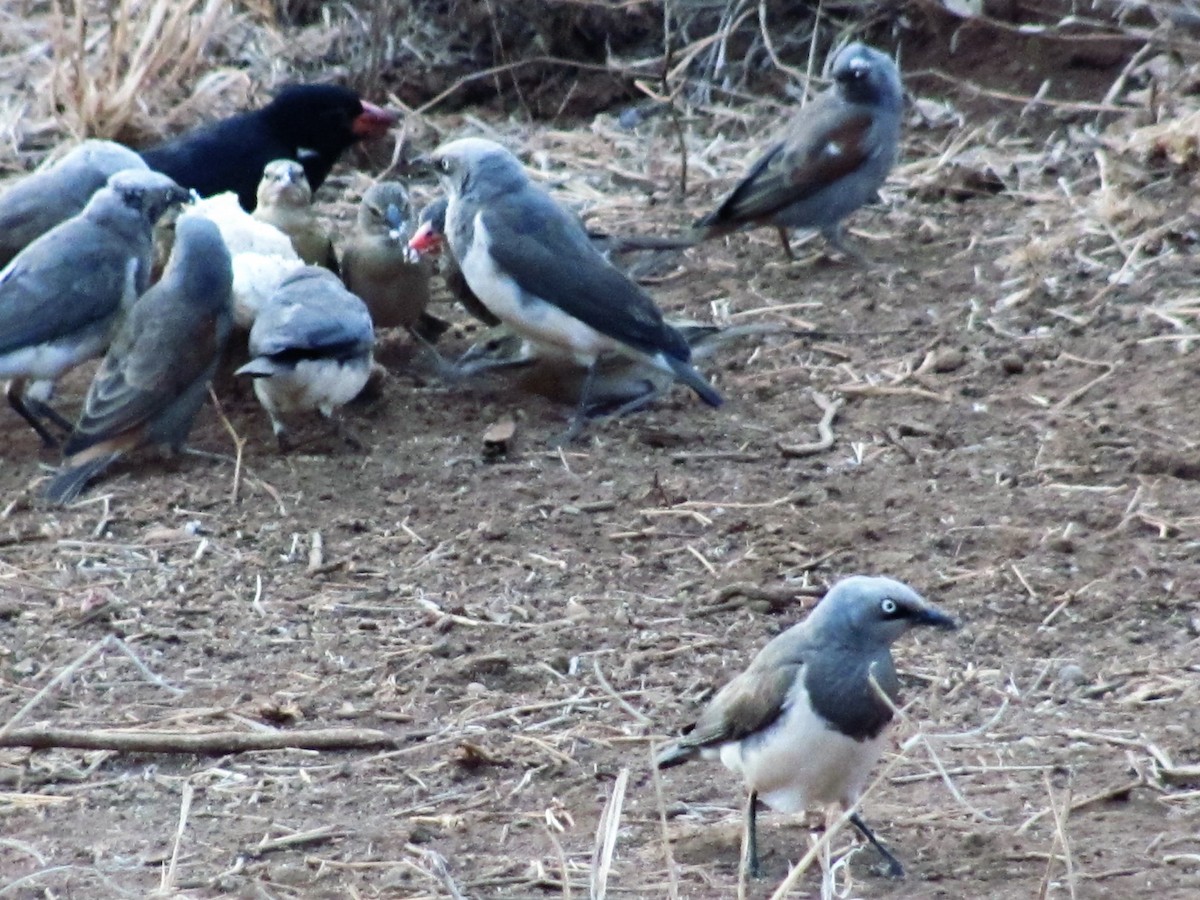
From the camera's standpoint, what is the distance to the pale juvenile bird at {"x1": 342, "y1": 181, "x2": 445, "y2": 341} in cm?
743

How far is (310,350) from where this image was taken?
6.52 metres

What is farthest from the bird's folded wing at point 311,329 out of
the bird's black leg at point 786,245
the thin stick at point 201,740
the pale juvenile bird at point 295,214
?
the bird's black leg at point 786,245

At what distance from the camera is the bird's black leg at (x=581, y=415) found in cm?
691

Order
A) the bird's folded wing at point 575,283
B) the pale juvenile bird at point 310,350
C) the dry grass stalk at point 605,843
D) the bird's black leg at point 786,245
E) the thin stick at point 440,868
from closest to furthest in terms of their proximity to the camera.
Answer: the dry grass stalk at point 605,843, the thin stick at point 440,868, the pale juvenile bird at point 310,350, the bird's folded wing at point 575,283, the bird's black leg at point 786,245

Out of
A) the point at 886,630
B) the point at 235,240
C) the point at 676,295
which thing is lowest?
the point at 676,295

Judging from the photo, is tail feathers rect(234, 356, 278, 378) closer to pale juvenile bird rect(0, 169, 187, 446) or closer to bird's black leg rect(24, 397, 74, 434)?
pale juvenile bird rect(0, 169, 187, 446)

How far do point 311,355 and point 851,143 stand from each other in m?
3.03

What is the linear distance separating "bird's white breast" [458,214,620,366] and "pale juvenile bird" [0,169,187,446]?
4.24 feet

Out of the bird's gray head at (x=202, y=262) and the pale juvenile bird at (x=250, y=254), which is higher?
the bird's gray head at (x=202, y=262)

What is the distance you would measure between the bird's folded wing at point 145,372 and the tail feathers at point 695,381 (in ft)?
5.42

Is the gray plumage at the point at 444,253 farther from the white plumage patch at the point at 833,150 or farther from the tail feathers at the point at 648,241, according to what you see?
the white plumage patch at the point at 833,150

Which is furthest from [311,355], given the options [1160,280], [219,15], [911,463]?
[219,15]

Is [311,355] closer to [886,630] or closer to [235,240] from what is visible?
[235,240]

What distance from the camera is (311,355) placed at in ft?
21.4
